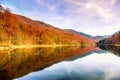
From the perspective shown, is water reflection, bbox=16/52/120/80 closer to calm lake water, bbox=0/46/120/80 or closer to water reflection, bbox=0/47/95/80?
calm lake water, bbox=0/46/120/80

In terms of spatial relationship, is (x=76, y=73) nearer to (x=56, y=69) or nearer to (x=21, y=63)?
(x=56, y=69)

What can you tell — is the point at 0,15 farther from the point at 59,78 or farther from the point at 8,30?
the point at 59,78

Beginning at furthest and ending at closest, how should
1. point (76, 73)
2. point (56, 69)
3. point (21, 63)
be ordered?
point (21, 63) → point (56, 69) → point (76, 73)

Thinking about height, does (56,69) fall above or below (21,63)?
below

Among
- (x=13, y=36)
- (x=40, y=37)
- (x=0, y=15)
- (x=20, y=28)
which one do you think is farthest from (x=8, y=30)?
(x=40, y=37)

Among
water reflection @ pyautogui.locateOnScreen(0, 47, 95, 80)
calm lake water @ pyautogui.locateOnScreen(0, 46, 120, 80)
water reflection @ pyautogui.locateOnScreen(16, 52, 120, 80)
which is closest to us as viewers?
water reflection @ pyautogui.locateOnScreen(16, 52, 120, 80)

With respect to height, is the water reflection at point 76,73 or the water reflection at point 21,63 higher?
the water reflection at point 21,63

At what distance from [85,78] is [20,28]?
4315 inches

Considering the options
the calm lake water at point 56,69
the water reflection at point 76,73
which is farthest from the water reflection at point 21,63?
the water reflection at point 76,73

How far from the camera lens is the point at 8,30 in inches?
3863

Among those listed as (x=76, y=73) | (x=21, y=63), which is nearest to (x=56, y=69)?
(x=76, y=73)

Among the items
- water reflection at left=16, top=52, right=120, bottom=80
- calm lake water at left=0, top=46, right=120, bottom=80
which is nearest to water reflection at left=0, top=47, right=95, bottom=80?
calm lake water at left=0, top=46, right=120, bottom=80

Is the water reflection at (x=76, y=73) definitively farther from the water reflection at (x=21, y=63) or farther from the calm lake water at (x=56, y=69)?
the water reflection at (x=21, y=63)

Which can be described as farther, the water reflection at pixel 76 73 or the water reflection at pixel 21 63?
the water reflection at pixel 21 63
